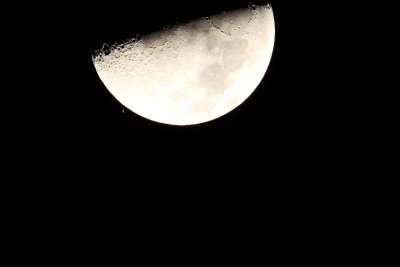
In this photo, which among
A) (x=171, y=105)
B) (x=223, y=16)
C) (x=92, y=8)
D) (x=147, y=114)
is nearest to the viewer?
(x=92, y=8)

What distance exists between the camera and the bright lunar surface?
5.32 feet

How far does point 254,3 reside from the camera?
172 cm

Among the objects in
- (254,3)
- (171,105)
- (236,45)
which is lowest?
(171,105)

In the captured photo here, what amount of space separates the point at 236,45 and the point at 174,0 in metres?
0.38

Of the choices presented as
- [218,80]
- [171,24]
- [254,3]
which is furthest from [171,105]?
[254,3]

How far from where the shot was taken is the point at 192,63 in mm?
1667

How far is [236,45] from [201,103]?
1.22ft

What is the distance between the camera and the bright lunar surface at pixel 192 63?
1623 millimetres

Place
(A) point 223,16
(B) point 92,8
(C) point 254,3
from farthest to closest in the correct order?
(C) point 254,3 → (A) point 223,16 → (B) point 92,8

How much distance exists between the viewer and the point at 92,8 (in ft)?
4.89

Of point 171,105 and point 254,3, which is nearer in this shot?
point 254,3

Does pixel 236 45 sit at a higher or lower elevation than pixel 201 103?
higher

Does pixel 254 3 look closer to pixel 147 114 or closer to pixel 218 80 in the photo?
pixel 218 80

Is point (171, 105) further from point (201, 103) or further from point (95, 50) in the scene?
point (95, 50)
